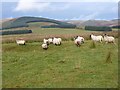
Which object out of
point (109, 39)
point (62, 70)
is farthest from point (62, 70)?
point (109, 39)

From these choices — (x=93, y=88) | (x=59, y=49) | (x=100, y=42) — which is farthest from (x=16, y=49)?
(x=93, y=88)

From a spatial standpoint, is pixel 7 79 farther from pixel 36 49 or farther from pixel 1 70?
pixel 36 49

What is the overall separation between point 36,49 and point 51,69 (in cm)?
1221

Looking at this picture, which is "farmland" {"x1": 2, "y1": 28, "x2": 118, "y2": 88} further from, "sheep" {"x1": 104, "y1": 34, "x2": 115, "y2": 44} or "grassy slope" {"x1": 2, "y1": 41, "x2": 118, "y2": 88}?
"sheep" {"x1": 104, "y1": 34, "x2": 115, "y2": 44}

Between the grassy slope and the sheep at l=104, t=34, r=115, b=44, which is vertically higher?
the sheep at l=104, t=34, r=115, b=44

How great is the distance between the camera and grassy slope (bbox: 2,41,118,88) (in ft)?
56.0

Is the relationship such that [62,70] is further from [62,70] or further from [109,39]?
[109,39]

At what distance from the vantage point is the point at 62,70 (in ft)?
65.0

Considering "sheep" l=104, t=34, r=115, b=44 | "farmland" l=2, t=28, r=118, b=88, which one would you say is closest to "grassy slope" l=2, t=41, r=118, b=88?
"farmland" l=2, t=28, r=118, b=88

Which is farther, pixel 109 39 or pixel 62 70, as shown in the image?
pixel 109 39

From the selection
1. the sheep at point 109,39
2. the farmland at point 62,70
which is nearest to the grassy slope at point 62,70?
the farmland at point 62,70

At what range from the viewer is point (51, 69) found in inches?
802

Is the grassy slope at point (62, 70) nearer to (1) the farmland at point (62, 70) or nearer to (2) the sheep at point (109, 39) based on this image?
(1) the farmland at point (62, 70)

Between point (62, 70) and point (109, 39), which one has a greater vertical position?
point (109, 39)
